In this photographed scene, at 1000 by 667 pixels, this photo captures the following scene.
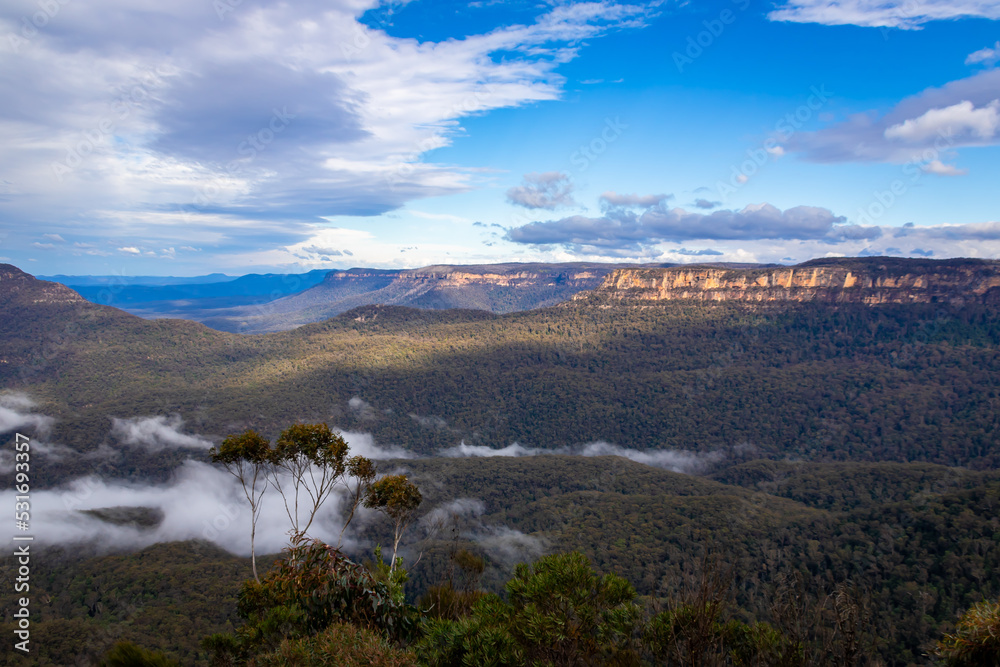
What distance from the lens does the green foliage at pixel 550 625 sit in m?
13.9

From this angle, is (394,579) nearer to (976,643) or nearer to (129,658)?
→ (129,658)

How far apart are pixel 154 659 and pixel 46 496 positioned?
133 meters

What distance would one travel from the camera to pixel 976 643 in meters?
10.6

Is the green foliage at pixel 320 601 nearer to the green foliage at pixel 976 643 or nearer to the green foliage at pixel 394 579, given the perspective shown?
the green foliage at pixel 394 579

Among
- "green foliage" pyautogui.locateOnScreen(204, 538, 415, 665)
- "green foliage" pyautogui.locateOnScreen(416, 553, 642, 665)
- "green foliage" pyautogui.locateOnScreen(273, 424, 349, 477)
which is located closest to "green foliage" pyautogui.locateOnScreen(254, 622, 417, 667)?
"green foliage" pyautogui.locateOnScreen(416, 553, 642, 665)

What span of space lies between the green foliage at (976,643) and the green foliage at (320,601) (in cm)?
1494

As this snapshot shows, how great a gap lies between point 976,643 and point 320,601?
696 inches

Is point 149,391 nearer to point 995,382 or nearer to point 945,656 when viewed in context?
point 945,656

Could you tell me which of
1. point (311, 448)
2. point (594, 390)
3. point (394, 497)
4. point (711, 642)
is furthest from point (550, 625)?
point (594, 390)

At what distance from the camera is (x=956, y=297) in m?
182

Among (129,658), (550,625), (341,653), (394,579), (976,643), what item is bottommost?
(129,658)

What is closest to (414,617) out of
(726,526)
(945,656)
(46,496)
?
(945,656)

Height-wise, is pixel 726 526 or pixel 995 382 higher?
pixel 995 382

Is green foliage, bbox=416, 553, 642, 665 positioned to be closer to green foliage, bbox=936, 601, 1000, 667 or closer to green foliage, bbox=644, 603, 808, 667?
green foliage, bbox=644, 603, 808, 667
